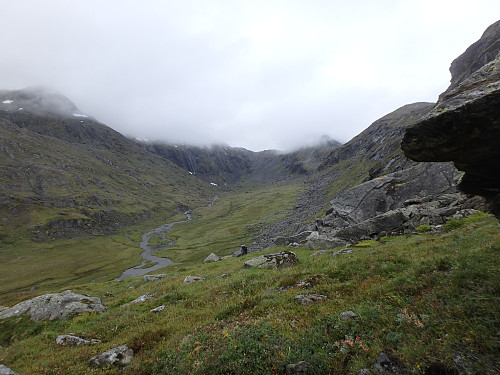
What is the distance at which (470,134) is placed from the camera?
8.28m

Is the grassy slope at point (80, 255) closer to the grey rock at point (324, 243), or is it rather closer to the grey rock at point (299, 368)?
the grey rock at point (324, 243)

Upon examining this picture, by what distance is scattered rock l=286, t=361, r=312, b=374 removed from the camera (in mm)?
6906

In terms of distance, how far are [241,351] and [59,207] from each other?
24366cm

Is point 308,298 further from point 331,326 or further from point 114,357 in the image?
point 114,357

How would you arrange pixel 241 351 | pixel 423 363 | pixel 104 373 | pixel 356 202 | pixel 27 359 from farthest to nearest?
1. pixel 356 202
2. pixel 27 359
3. pixel 104 373
4. pixel 241 351
5. pixel 423 363

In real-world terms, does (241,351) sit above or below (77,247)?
above

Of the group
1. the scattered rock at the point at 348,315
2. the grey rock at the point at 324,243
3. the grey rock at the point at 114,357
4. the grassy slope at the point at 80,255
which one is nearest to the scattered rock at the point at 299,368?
the scattered rock at the point at 348,315

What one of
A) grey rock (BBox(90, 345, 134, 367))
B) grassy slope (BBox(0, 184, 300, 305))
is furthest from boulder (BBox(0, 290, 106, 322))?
grassy slope (BBox(0, 184, 300, 305))

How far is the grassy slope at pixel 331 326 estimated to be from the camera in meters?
6.62

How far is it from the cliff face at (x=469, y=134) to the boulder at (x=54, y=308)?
24925 mm

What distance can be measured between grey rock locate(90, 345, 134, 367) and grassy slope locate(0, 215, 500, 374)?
1.35ft

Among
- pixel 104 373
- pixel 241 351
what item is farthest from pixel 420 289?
pixel 104 373

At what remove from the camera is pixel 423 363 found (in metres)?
5.75

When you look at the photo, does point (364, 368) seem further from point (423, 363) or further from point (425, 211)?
point (425, 211)
